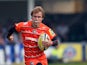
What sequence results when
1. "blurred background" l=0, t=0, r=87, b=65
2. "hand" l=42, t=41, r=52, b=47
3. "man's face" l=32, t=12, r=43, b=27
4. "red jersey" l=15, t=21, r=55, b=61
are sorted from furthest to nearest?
"blurred background" l=0, t=0, r=87, b=65, "red jersey" l=15, t=21, r=55, b=61, "man's face" l=32, t=12, r=43, b=27, "hand" l=42, t=41, r=52, b=47

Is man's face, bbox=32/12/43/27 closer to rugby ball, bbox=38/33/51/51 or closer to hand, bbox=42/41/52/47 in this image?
rugby ball, bbox=38/33/51/51

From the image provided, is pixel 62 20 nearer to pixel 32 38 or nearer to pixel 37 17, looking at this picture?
pixel 32 38

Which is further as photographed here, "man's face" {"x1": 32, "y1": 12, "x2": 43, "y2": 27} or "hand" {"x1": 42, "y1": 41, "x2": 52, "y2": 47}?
"man's face" {"x1": 32, "y1": 12, "x2": 43, "y2": 27}

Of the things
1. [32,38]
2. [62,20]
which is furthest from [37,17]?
[62,20]

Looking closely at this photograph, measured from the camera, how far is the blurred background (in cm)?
2369

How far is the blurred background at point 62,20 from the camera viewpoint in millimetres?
23688

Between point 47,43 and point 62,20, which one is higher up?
point 47,43

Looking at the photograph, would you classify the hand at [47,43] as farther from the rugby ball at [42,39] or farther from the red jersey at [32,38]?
the red jersey at [32,38]

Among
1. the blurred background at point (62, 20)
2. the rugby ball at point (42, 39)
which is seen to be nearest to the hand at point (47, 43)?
the rugby ball at point (42, 39)

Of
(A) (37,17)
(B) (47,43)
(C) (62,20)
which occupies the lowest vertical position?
(C) (62,20)

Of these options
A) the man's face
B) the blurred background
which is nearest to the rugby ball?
the man's face

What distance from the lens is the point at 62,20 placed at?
24.8m

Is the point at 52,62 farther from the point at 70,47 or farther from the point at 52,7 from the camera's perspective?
the point at 52,7

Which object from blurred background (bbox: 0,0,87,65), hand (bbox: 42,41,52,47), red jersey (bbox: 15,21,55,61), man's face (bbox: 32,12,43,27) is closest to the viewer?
hand (bbox: 42,41,52,47)
